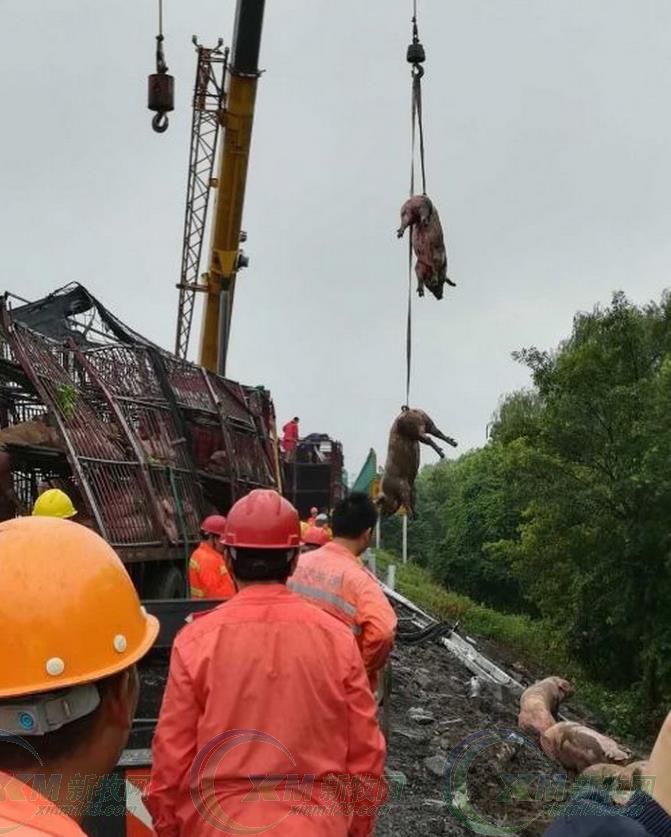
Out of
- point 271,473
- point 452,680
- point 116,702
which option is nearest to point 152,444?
point 271,473

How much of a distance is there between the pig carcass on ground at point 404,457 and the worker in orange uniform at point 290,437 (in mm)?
11325

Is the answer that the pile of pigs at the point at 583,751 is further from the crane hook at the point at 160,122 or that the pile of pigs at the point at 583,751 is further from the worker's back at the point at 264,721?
the crane hook at the point at 160,122

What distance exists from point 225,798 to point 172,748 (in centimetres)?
21

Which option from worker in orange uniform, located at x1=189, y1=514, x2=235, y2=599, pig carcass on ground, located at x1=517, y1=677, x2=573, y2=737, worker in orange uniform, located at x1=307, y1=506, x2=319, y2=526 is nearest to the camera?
worker in orange uniform, located at x1=189, y1=514, x2=235, y2=599

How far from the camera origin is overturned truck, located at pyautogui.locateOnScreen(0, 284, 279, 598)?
9055 millimetres

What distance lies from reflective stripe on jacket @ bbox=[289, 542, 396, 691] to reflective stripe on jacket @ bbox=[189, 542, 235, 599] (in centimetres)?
241

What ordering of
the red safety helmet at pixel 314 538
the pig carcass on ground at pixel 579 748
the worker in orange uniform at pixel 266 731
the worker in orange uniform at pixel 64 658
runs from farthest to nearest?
the pig carcass on ground at pixel 579 748 → the red safety helmet at pixel 314 538 → the worker in orange uniform at pixel 266 731 → the worker in orange uniform at pixel 64 658

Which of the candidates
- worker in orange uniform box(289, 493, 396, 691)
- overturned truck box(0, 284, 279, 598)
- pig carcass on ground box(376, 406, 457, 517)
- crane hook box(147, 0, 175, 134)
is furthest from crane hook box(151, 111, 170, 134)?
worker in orange uniform box(289, 493, 396, 691)

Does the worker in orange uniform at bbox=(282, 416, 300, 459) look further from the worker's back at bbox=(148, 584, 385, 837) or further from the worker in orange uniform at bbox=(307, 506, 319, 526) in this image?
the worker's back at bbox=(148, 584, 385, 837)

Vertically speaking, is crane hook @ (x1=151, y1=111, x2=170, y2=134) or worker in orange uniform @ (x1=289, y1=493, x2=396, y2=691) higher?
crane hook @ (x1=151, y1=111, x2=170, y2=134)

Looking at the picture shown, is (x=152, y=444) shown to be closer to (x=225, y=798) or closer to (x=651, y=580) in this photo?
(x=225, y=798)

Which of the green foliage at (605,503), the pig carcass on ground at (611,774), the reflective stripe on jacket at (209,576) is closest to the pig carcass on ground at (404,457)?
the reflective stripe on jacket at (209,576)

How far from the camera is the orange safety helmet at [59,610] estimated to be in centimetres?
185

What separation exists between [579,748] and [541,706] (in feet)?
7.78
